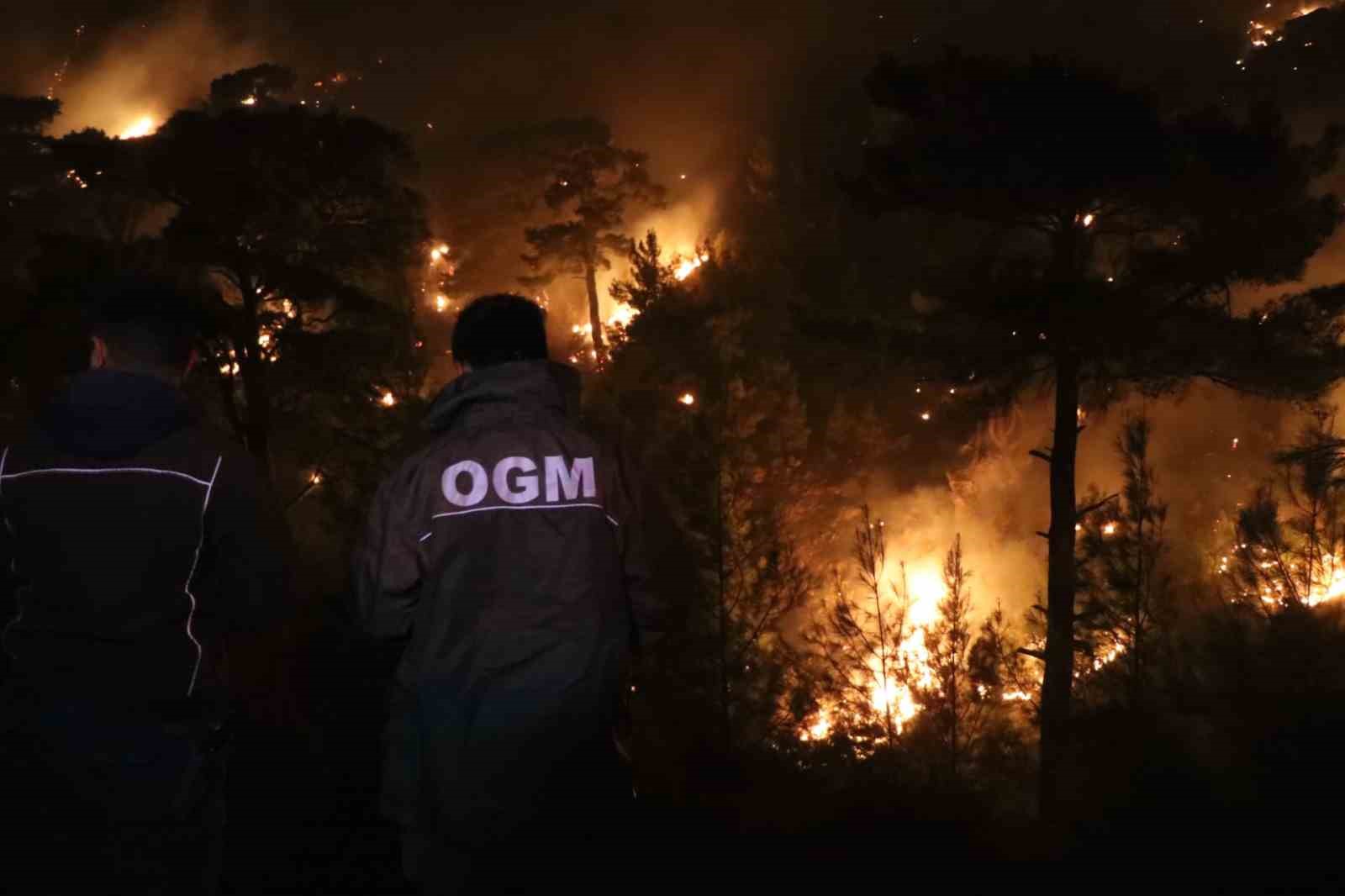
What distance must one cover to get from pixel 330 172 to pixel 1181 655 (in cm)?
2163

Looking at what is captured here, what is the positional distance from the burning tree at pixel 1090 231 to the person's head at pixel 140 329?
10.3 meters

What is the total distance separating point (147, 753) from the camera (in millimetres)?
2457

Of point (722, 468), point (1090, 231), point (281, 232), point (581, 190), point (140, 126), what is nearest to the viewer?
point (1090, 231)

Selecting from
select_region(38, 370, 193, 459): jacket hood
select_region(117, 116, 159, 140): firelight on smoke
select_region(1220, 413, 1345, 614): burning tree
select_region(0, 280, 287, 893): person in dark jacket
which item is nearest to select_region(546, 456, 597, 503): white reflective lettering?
select_region(0, 280, 287, 893): person in dark jacket

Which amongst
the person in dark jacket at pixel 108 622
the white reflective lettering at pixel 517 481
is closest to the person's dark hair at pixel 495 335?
the white reflective lettering at pixel 517 481

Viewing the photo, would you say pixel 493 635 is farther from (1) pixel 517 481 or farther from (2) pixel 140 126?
(2) pixel 140 126

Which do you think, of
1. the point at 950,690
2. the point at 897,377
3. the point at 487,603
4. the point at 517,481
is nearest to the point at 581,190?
the point at 897,377

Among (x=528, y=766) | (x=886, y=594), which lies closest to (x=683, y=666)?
(x=528, y=766)

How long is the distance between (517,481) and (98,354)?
131cm

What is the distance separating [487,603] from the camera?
2424 millimetres

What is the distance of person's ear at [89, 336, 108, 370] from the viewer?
2576 millimetres

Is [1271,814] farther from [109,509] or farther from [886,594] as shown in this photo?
[886,594]

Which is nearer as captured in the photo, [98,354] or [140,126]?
[98,354]

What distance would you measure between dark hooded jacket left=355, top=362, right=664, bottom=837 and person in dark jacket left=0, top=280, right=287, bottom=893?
1.76 ft
